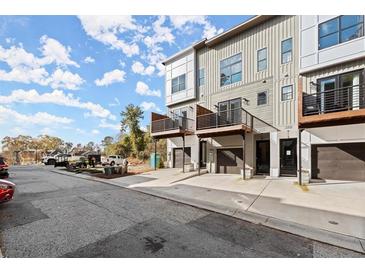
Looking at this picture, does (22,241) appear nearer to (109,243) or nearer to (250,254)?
(109,243)

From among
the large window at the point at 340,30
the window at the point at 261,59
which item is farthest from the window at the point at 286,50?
the large window at the point at 340,30

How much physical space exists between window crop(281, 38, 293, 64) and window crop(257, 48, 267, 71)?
40.6 inches

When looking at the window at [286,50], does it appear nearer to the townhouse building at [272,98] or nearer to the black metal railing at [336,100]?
the townhouse building at [272,98]

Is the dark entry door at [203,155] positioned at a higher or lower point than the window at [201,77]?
lower

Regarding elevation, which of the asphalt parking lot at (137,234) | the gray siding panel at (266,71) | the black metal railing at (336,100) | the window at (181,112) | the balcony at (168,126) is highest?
the gray siding panel at (266,71)

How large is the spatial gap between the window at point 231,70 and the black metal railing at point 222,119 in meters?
2.48

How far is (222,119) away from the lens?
13.5 meters

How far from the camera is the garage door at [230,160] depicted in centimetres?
1309

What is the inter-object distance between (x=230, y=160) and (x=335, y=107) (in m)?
6.72

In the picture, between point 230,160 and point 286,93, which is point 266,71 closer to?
point 286,93

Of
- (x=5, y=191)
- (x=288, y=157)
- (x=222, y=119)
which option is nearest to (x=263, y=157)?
(x=288, y=157)
